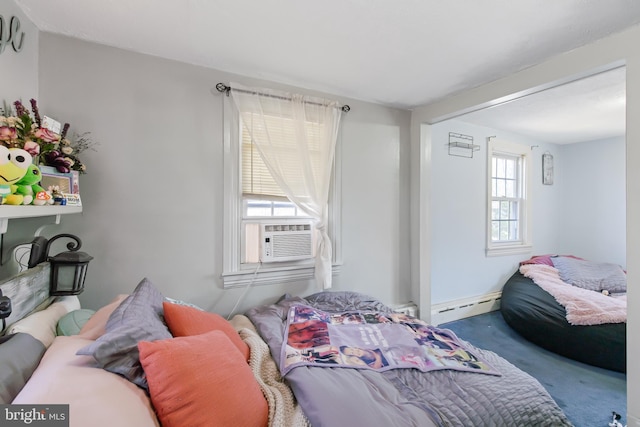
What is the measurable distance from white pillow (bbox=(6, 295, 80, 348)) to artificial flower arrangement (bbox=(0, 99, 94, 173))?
687 mm

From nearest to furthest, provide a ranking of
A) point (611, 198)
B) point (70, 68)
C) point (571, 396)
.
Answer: point (70, 68) < point (571, 396) < point (611, 198)

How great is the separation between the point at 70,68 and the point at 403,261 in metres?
3.07

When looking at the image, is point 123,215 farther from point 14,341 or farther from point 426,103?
point 426,103

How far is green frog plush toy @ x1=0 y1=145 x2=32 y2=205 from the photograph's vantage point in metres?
0.96

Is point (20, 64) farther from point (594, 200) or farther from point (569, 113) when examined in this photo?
point (594, 200)

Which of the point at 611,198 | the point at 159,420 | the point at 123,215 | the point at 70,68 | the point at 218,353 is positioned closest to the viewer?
the point at 159,420

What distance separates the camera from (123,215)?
5.99 feet

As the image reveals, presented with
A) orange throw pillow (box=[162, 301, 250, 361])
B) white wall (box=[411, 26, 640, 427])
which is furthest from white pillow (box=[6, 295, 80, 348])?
white wall (box=[411, 26, 640, 427])

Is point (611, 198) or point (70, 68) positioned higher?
point (70, 68)

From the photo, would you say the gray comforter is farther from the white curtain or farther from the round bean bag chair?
the round bean bag chair

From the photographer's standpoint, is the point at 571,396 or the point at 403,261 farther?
the point at 403,261

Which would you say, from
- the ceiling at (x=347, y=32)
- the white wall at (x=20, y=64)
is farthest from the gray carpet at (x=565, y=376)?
the white wall at (x=20, y=64)

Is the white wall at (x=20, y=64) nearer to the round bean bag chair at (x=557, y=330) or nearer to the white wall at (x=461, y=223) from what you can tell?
the white wall at (x=461, y=223)

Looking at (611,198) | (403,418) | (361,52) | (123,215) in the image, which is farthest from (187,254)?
(611,198)
